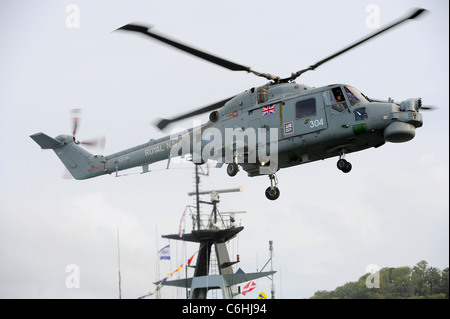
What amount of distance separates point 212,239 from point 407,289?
61.6 meters

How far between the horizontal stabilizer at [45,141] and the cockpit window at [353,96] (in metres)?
14.0

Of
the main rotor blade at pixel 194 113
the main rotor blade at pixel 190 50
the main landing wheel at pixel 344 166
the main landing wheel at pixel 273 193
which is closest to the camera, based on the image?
the main rotor blade at pixel 190 50

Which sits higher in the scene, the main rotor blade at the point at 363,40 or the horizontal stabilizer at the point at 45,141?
the main rotor blade at the point at 363,40

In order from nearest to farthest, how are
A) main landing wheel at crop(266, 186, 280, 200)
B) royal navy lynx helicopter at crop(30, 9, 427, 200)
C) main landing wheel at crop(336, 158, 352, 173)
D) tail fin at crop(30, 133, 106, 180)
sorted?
royal navy lynx helicopter at crop(30, 9, 427, 200), main landing wheel at crop(336, 158, 352, 173), main landing wheel at crop(266, 186, 280, 200), tail fin at crop(30, 133, 106, 180)

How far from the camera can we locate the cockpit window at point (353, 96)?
1744 cm

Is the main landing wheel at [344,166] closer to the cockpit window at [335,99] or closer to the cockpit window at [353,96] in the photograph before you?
the cockpit window at [335,99]

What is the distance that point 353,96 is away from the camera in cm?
1752

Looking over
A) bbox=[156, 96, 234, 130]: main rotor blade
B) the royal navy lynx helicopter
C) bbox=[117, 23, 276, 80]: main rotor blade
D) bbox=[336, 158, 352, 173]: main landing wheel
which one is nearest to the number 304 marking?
the royal navy lynx helicopter

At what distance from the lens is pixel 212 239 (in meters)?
43.2

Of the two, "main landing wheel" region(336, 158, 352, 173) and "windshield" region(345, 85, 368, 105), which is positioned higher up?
"windshield" region(345, 85, 368, 105)

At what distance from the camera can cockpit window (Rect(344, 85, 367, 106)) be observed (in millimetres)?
17438

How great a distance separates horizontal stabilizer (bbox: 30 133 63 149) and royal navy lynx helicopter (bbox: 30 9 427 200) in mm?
6944

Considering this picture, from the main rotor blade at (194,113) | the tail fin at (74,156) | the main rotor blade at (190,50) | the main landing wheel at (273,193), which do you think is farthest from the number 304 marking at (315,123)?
the tail fin at (74,156)

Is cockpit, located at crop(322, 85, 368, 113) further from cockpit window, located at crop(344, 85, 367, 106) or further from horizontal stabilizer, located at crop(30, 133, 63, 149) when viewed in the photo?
horizontal stabilizer, located at crop(30, 133, 63, 149)
